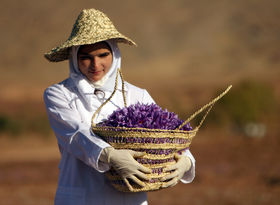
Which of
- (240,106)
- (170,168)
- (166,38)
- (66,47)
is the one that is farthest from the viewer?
(166,38)

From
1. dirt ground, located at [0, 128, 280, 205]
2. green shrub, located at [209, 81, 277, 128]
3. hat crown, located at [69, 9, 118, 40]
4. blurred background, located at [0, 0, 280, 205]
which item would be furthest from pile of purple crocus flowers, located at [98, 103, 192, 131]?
green shrub, located at [209, 81, 277, 128]

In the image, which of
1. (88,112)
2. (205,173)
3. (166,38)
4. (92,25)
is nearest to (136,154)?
(88,112)

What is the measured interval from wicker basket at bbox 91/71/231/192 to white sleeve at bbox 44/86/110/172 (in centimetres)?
7

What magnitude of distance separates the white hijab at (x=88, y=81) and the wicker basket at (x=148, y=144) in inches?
10.5

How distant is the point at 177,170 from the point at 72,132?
0.67 m

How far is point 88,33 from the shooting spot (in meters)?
3.70

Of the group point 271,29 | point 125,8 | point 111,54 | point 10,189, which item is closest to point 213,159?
point 10,189

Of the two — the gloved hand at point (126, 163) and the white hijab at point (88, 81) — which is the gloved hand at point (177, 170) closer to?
the gloved hand at point (126, 163)

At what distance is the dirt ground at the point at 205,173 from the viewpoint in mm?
12562

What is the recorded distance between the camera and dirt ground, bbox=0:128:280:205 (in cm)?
1256

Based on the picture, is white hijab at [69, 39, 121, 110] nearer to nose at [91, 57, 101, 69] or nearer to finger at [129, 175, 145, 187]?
nose at [91, 57, 101, 69]

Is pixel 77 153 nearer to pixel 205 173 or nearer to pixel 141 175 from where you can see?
pixel 141 175

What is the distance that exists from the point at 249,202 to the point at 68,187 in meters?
8.70

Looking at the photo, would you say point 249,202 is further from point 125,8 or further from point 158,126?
point 125,8
